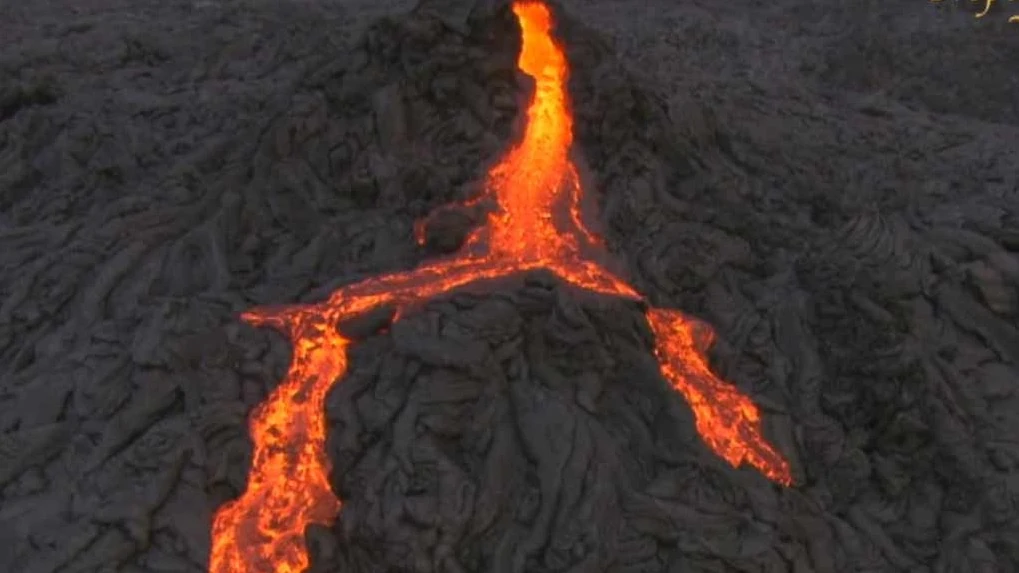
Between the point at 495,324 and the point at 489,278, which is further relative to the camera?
the point at 489,278

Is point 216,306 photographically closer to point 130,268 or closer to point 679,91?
point 130,268

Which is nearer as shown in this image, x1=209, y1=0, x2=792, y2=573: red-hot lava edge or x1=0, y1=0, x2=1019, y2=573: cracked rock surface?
x1=0, y1=0, x2=1019, y2=573: cracked rock surface

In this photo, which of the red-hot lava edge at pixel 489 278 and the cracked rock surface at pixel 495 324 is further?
the red-hot lava edge at pixel 489 278

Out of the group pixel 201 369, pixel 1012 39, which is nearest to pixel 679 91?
pixel 201 369
